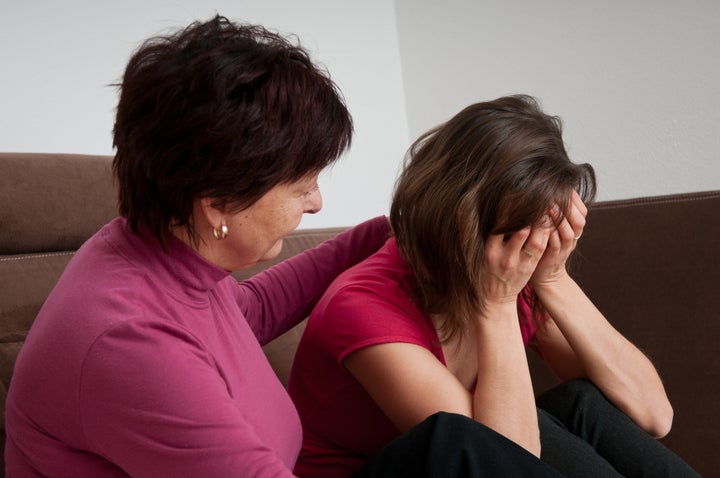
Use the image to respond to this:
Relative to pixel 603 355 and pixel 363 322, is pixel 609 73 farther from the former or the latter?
pixel 363 322

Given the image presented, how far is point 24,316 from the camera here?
3.93 ft

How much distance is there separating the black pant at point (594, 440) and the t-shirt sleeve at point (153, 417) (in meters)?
0.52

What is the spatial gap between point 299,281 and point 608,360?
0.53 metres

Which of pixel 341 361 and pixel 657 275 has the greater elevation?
pixel 341 361

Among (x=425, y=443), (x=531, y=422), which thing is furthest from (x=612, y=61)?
(x=425, y=443)

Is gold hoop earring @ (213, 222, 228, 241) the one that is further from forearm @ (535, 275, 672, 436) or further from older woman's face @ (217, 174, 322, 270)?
forearm @ (535, 275, 672, 436)

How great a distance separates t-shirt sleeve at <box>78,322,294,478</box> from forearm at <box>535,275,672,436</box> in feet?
2.22

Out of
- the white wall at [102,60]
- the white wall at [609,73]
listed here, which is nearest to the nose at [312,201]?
the white wall at [102,60]

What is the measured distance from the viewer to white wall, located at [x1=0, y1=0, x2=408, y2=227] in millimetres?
1601

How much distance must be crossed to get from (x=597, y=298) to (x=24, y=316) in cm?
115

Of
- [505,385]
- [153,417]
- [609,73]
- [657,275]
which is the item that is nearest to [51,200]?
[153,417]

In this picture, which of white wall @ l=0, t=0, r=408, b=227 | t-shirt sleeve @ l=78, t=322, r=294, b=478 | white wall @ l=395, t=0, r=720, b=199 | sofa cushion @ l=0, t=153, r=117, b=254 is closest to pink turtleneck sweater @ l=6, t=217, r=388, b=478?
t-shirt sleeve @ l=78, t=322, r=294, b=478

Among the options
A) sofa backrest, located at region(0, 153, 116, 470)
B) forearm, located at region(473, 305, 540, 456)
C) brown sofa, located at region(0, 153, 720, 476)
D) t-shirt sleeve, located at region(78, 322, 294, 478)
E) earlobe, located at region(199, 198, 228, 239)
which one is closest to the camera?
t-shirt sleeve, located at region(78, 322, 294, 478)

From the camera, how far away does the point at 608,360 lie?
1282 millimetres
